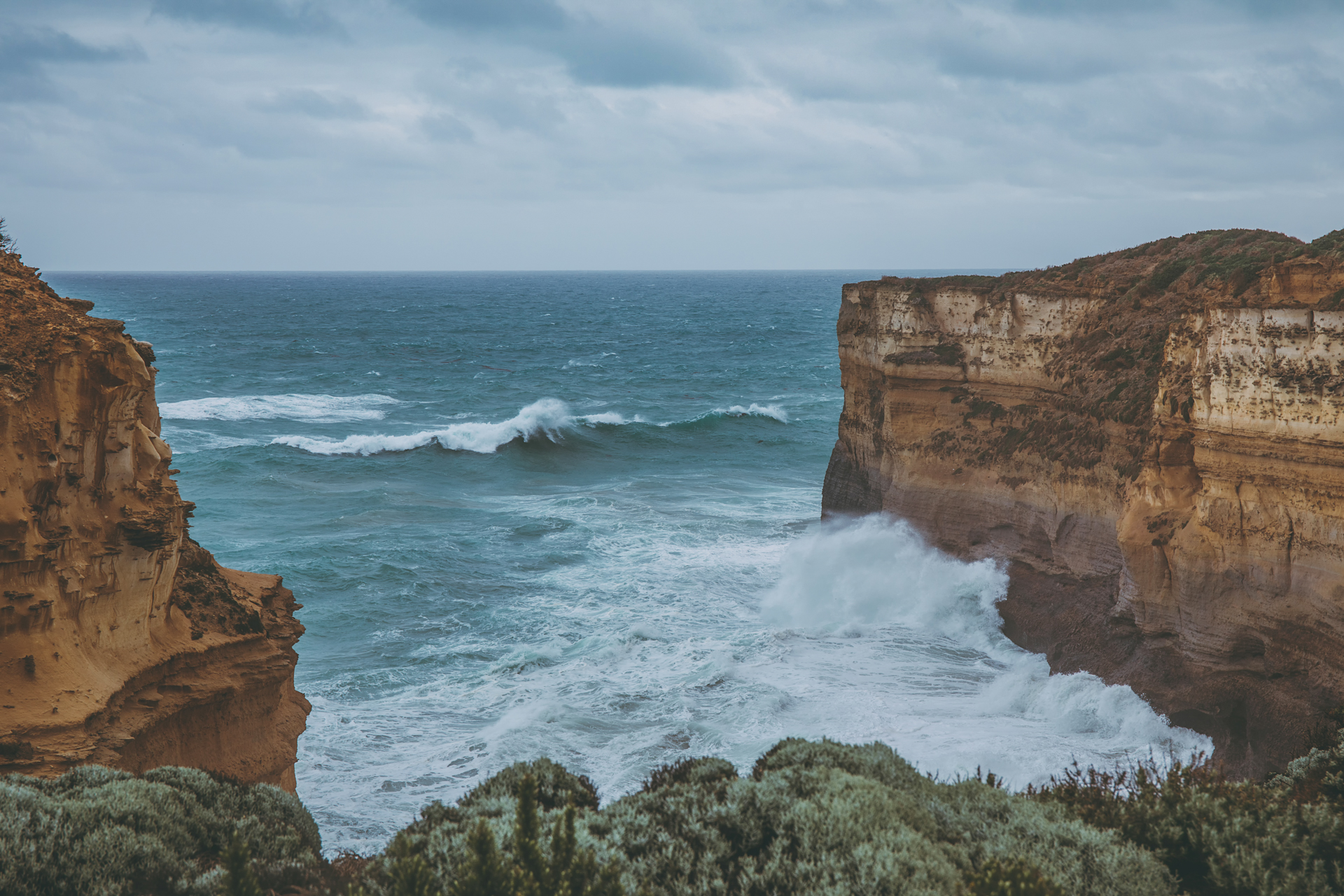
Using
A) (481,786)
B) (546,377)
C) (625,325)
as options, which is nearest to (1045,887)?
(481,786)

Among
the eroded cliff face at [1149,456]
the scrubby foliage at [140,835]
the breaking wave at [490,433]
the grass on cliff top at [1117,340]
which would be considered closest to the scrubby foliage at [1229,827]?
the eroded cliff face at [1149,456]

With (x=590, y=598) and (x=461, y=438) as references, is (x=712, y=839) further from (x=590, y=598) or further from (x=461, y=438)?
(x=461, y=438)

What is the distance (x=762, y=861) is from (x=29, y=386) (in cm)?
672

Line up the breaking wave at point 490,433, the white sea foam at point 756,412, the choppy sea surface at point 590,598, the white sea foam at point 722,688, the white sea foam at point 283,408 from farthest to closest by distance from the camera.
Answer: the white sea foam at point 756,412, the white sea foam at point 283,408, the breaking wave at point 490,433, the choppy sea surface at point 590,598, the white sea foam at point 722,688

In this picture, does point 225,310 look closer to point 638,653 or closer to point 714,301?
point 714,301

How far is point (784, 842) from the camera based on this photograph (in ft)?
19.8

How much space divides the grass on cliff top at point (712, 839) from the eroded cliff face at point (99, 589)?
3.39 ft

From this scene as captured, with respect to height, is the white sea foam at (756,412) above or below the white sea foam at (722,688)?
above

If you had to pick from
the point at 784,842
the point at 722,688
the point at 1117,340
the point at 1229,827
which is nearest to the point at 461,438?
the point at 722,688

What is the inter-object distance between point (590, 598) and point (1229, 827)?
48.0ft

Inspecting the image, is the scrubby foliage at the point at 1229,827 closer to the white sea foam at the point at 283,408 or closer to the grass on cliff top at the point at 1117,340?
the grass on cliff top at the point at 1117,340

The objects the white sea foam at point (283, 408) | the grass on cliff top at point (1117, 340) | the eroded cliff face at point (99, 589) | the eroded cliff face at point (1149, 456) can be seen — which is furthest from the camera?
the white sea foam at point (283, 408)

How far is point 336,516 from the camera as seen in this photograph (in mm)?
26859

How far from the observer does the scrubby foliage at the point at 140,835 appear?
559 centimetres
